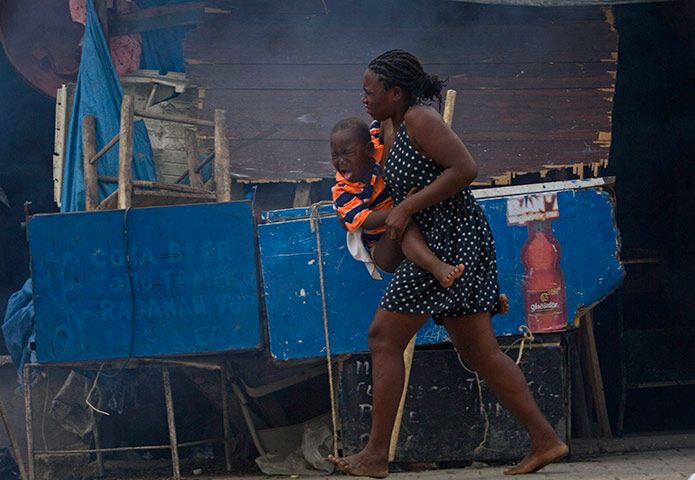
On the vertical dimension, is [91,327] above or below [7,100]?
below

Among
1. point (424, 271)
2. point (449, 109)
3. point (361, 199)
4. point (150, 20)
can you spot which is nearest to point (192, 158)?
point (150, 20)

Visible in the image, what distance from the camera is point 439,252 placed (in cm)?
391

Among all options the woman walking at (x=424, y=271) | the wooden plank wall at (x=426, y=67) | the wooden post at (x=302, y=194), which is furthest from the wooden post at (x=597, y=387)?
the woman walking at (x=424, y=271)

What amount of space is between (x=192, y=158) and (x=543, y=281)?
2432 millimetres

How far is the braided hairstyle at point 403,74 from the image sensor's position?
12.9ft

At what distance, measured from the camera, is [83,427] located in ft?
19.9

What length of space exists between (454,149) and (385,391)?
954mm

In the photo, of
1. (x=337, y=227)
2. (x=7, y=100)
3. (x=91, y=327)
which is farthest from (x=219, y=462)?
(x=7, y=100)

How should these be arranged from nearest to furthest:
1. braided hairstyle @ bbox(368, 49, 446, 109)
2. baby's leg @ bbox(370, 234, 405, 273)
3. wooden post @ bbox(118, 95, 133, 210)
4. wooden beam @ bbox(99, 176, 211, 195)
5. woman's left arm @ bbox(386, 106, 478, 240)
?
woman's left arm @ bbox(386, 106, 478, 240), braided hairstyle @ bbox(368, 49, 446, 109), baby's leg @ bbox(370, 234, 405, 273), wooden post @ bbox(118, 95, 133, 210), wooden beam @ bbox(99, 176, 211, 195)

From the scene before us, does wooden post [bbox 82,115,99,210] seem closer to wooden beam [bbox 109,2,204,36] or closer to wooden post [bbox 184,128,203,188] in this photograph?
wooden post [bbox 184,128,203,188]

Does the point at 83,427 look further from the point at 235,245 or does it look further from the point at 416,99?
the point at 416,99

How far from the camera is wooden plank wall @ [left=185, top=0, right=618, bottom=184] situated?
6.52 metres

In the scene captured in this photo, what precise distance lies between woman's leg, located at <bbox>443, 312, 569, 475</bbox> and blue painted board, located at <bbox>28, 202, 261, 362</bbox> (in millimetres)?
1721

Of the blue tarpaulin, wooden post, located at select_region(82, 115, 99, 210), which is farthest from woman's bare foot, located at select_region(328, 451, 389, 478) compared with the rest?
the blue tarpaulin
